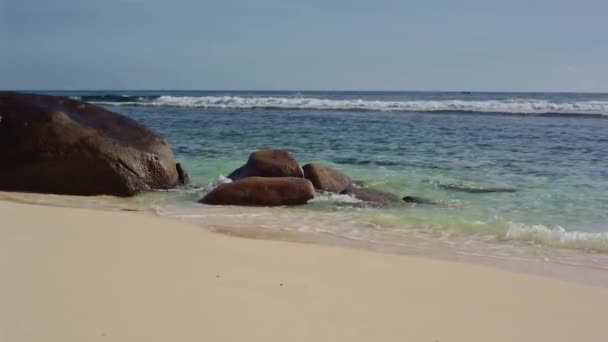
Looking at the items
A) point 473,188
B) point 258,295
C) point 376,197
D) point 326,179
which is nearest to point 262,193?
point 326,179

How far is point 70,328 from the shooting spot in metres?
2.91

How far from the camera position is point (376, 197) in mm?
8016

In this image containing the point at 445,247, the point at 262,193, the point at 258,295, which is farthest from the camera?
the point at 262,193

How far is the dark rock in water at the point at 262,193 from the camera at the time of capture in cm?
755

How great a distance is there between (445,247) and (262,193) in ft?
9.30

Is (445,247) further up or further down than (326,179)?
further down

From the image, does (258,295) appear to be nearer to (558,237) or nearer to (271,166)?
(558,237)

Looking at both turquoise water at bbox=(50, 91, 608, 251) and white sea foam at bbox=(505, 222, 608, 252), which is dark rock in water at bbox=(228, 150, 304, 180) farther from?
white sea foam at bbox=(505, 222, 608, 252)

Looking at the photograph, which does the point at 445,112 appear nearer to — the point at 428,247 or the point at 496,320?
the point at 428,247

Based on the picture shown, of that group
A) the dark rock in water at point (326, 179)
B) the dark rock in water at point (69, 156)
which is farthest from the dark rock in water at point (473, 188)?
the dark rock in water at point (69, 156)

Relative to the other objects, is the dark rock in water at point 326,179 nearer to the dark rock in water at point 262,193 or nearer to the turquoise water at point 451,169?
the turquoise water at point 451,169

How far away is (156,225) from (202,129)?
1461 centimetres

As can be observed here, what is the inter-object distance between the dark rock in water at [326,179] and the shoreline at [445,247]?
68.7 inches

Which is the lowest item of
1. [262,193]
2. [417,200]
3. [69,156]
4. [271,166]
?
[417,200]
